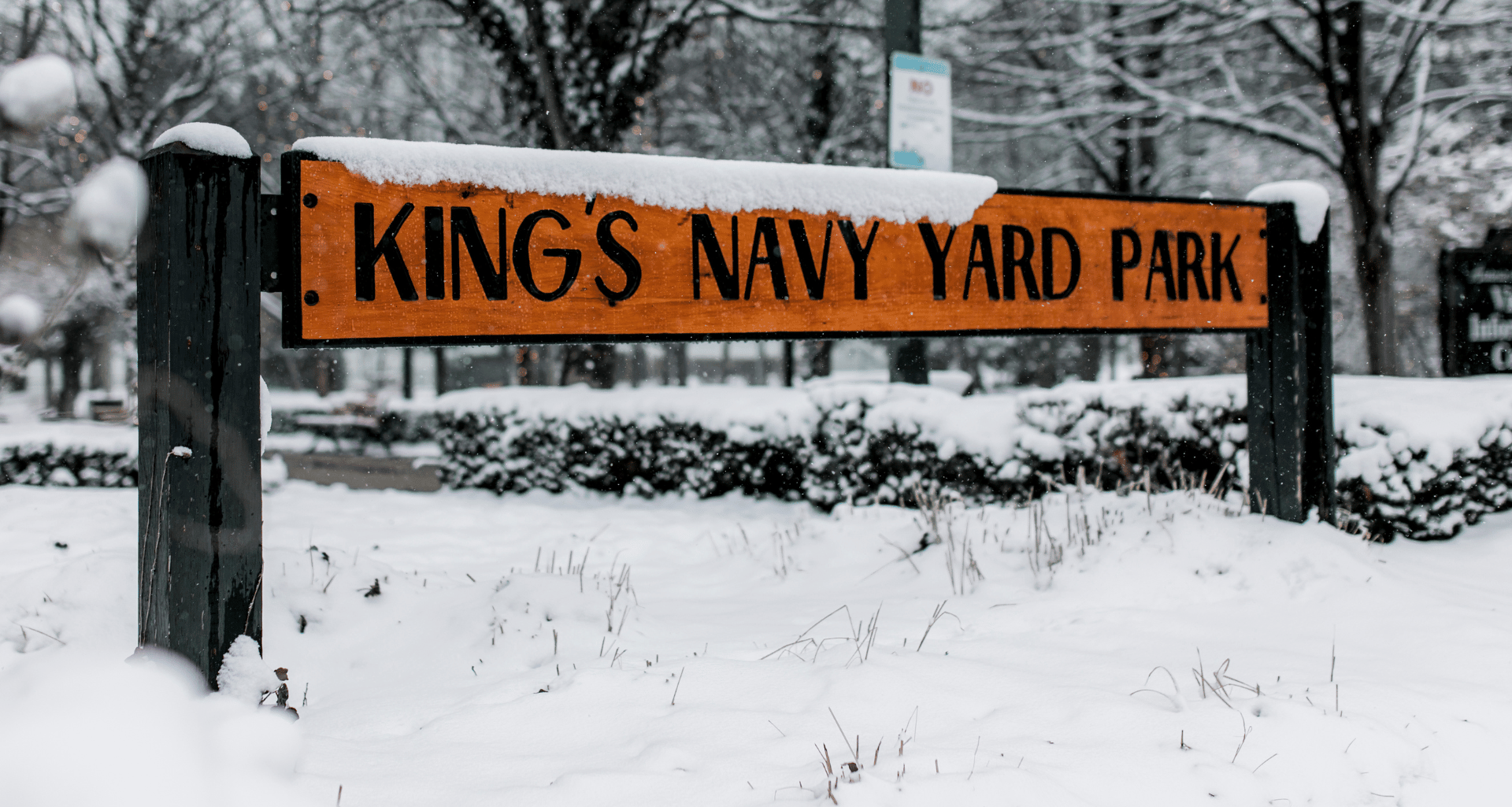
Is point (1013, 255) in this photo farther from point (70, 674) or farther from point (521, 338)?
point (70, 674)

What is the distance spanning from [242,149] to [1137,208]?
120 inches

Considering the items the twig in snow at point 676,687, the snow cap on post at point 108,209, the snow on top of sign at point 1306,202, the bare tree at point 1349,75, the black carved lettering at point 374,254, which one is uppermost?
the bare tree at point 1349,75

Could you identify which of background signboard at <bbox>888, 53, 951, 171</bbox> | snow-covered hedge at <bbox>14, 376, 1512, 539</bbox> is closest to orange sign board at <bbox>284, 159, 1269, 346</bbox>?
snow-covered hedge at <bbox>14, 376, 1512, 539</bbox>

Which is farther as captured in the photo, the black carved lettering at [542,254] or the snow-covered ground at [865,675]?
the black carved lettering at [542,254]

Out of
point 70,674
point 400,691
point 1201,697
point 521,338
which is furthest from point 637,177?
point 1201,697

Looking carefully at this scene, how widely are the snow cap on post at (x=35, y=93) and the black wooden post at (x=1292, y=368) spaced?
4358 millimetres

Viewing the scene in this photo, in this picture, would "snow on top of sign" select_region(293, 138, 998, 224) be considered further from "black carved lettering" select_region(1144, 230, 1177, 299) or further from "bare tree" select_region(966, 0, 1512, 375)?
"bare tree" select_region(966, 0, 1512, 375)

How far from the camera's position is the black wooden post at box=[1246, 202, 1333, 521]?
11.5 feet

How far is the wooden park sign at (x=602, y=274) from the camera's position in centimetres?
207

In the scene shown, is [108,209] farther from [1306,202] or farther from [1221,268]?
[1306,202]

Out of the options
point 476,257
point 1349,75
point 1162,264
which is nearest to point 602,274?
point 476,257

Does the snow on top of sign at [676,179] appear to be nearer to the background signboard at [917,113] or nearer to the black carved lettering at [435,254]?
the black carved lettering at [435,254]

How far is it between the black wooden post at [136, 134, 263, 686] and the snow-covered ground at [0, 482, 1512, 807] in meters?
0.20

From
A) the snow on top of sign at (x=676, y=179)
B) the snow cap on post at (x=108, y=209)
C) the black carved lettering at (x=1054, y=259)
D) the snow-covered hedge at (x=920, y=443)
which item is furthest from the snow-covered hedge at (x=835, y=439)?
the snow cap on post at (x=108, y=209)
